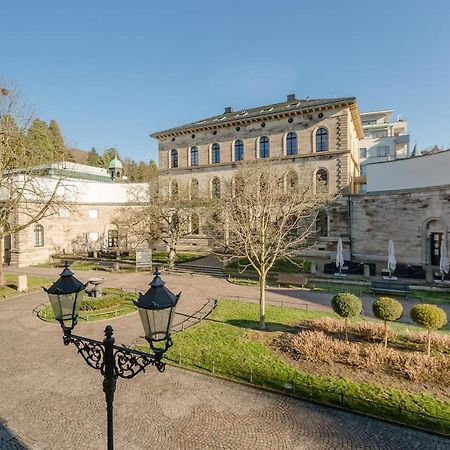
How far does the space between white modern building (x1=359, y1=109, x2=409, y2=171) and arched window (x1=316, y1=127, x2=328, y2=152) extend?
20860 mm

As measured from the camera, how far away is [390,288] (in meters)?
18.4

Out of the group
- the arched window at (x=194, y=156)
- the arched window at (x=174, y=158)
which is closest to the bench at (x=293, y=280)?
the arched window at (x=194, y=156)

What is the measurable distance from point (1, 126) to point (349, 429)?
25053mm

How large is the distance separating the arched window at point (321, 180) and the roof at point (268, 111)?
6883 mm

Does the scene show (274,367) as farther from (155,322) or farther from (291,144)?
(291,144)

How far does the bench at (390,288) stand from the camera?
59.1 feet

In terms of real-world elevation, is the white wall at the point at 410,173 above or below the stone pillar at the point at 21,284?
above

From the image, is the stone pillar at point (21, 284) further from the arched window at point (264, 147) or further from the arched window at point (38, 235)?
the arched window at point (264, 147)

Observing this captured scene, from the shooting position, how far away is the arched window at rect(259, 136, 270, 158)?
37.1 metres

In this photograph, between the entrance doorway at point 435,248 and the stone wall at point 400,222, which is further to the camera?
the entrance doorway at point 435,248

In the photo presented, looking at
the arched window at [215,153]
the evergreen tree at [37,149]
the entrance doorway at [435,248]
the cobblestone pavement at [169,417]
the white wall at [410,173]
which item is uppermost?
the arched window at [215,153]

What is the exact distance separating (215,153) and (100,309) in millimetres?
28314

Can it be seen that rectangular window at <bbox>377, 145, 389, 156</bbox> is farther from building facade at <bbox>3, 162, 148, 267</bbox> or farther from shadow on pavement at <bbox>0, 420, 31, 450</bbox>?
shadow on pavement at <bbox>0, 420, 31, 450</bbox>

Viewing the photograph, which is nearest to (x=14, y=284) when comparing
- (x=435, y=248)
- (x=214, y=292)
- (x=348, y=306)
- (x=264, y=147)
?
(x=214, y=292)
